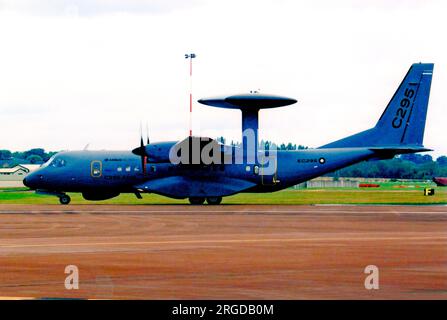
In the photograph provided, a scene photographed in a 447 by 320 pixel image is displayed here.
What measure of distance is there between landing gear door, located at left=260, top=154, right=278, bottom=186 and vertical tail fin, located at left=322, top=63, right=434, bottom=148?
4.94 meters

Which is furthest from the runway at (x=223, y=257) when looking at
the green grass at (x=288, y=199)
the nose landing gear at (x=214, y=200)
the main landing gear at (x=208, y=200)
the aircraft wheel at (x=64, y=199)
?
the green grass at (x=288, y=199)

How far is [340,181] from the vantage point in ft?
456

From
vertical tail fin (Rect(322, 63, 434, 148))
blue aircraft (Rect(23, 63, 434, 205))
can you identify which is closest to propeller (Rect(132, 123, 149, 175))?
blue aircraft (Rect(23, 63, 434, 205))

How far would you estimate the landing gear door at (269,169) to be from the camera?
2384 inches

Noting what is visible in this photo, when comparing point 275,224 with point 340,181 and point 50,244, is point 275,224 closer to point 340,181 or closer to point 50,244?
point 50,244

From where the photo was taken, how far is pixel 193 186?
60406 millimetres

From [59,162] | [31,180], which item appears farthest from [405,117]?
[31,180]

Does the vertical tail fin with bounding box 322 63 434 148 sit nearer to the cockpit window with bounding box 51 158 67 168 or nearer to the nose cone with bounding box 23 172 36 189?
the cockpit window with bounding box 51 158 67 168

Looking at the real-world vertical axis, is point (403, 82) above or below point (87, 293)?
above

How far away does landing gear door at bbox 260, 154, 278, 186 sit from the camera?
60.6 metres

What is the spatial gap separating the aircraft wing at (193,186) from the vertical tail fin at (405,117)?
785 centimetres

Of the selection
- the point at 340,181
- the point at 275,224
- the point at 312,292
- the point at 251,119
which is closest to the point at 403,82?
the point at 251,119

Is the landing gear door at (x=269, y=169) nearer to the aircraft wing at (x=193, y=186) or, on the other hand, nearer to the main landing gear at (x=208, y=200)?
the aircraft wing at (x=193, y=186)
